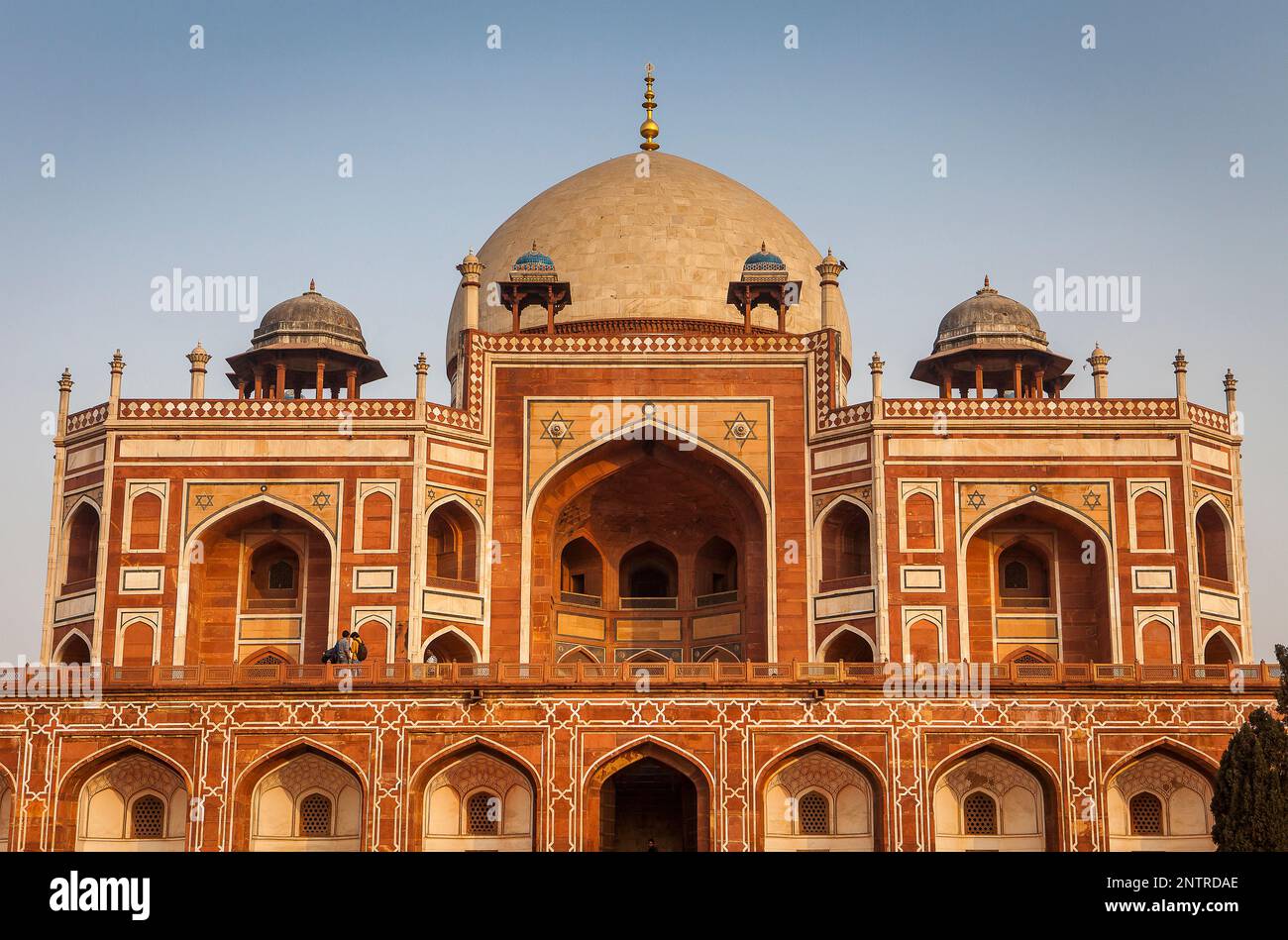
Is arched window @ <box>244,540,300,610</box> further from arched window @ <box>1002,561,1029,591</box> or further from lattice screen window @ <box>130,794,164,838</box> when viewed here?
arched window @ <box>1002,561,1029,591</box>

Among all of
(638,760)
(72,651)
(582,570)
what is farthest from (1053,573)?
(72,651)

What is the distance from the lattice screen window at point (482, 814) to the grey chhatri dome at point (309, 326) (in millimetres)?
11410

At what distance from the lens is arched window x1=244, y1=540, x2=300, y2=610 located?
112 ft

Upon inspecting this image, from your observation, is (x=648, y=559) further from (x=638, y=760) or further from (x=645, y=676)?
(x=638, y=760)

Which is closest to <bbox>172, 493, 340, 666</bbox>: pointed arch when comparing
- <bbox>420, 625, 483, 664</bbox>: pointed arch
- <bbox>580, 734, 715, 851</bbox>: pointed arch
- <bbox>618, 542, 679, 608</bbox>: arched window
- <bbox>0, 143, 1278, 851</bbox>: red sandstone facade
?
<bbox>0, 143, 1278, 851</bbox>: red sandstone facade

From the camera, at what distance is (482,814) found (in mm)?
28641

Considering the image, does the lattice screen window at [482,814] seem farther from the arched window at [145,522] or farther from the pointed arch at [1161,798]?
the pointed arch at [1161,798]

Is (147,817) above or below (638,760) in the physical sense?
below

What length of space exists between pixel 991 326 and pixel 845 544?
571 cm

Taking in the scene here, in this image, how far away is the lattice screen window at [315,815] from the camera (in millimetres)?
28828

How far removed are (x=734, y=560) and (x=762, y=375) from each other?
12.3 ft

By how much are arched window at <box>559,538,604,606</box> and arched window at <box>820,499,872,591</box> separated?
4728 mm
